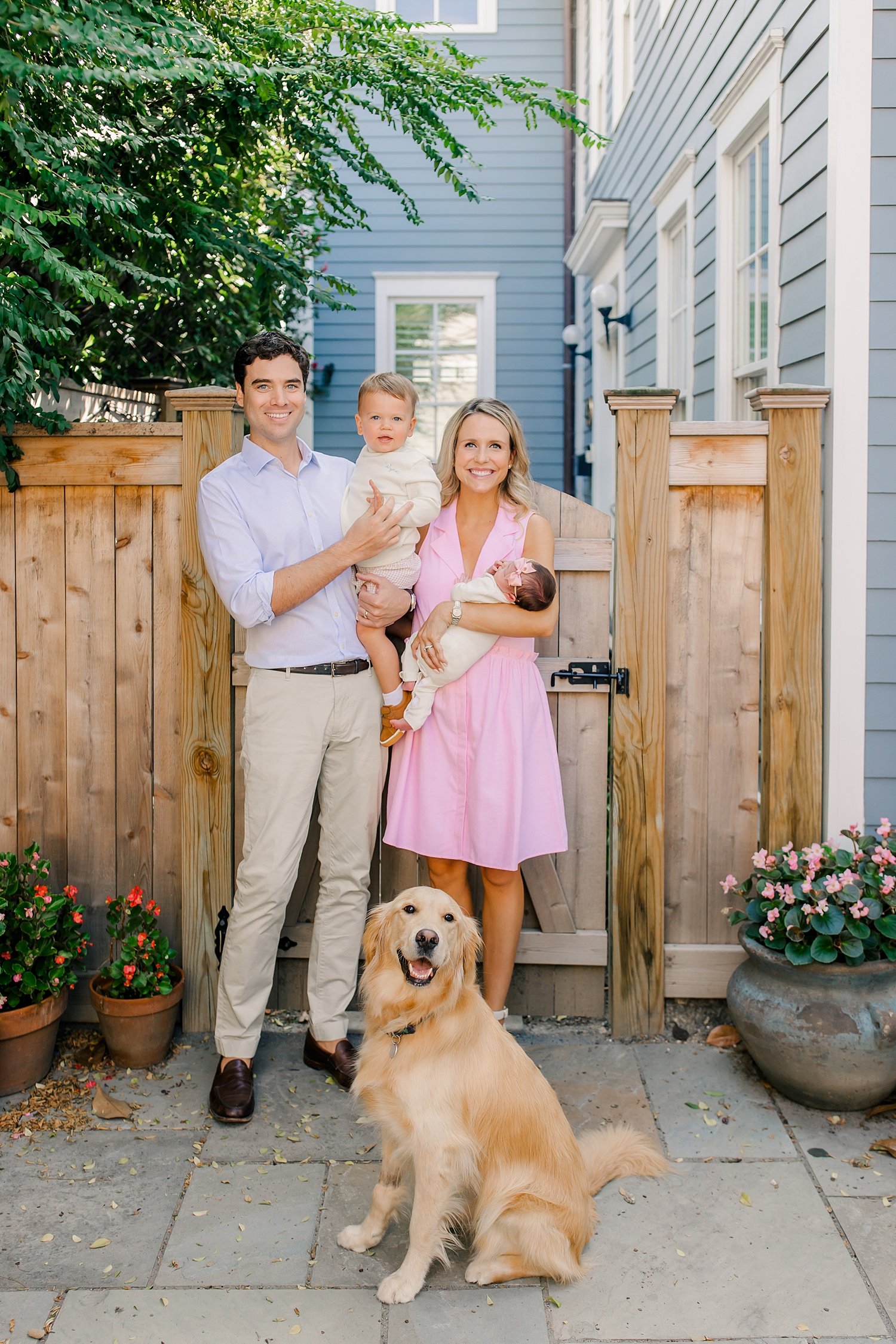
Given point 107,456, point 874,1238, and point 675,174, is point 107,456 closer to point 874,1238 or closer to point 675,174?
point 874,1238

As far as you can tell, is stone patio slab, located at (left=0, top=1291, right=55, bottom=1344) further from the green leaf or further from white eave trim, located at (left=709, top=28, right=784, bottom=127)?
white eave trim, located at (left=709, top=28, right=784, bottom=127)

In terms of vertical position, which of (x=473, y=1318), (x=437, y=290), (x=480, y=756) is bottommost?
(x=473, y=1318)

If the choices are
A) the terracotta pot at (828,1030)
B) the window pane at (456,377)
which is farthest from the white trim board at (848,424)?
the window pane at (456,377)

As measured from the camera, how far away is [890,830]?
3.21 metres

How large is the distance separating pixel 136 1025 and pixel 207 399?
189 cm

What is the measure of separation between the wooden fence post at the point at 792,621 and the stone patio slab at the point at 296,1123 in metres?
1.52

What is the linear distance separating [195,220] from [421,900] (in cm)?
286

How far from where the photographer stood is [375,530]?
2.83 metres

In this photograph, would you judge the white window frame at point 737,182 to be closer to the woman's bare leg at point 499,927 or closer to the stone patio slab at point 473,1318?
the woman's bare leg at point 499,927

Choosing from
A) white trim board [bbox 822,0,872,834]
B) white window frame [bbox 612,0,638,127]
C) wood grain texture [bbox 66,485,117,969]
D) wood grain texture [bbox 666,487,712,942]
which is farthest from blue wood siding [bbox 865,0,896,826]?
white window frame [bbox 612,0,638,127]

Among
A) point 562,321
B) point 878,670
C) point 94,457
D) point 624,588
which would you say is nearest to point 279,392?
point 94,457

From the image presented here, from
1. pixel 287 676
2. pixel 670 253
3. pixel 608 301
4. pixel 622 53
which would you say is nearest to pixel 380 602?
pixel 287 676

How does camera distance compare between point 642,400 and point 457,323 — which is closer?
point 642,400

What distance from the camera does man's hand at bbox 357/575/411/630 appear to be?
9.71ft
